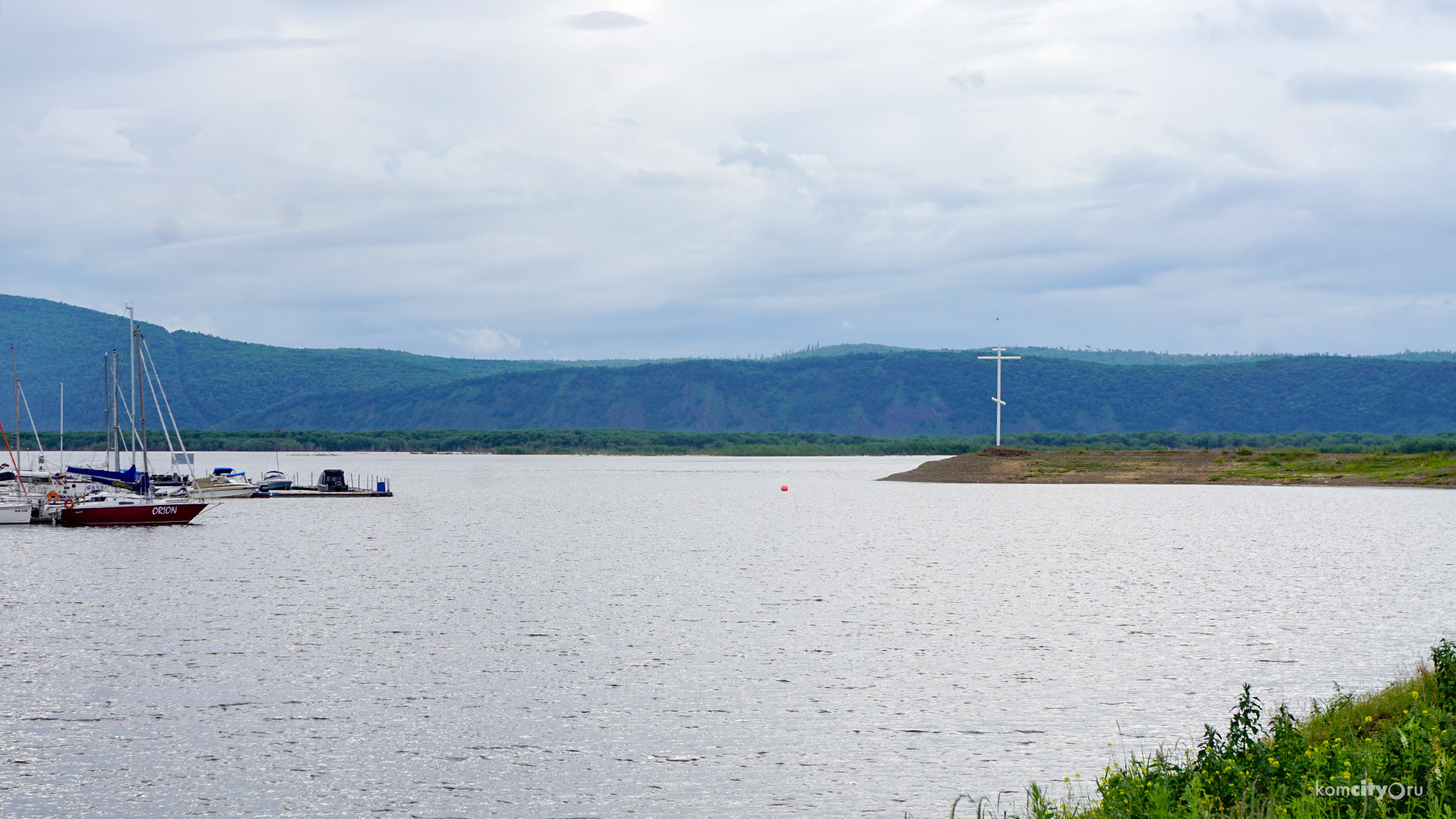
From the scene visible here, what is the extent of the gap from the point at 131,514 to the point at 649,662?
49845mm

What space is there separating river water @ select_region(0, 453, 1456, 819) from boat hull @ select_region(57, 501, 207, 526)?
555cm

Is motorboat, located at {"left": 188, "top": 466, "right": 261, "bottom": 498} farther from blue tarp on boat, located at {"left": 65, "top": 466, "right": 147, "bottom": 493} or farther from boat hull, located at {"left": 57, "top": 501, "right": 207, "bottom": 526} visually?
boat hull, located at {"left": 57, "top": 501, "right": 207, "bottom": 526}

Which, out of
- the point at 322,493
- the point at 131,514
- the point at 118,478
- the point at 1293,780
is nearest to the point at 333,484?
the point at 322,493

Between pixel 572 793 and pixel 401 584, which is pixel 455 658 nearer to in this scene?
pixel 572 793

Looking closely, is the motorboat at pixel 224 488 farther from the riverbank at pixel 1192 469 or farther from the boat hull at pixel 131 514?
the riverbank at pixel 1192 469

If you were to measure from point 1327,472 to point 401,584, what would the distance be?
9235cm

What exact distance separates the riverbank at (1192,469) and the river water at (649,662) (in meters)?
49.5

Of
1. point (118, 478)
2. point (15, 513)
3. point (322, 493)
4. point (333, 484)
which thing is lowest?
point (322, 493)

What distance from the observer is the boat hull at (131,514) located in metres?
64.4

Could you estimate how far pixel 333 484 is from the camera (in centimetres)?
10231

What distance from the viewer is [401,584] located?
129 feet

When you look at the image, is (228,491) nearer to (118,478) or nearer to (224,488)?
(224,488)

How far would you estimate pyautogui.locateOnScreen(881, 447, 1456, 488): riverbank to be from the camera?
103000 mm

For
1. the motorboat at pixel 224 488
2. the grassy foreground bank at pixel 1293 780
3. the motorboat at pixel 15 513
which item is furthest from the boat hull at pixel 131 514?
the grassy foreground bank at pixel 1293 780
